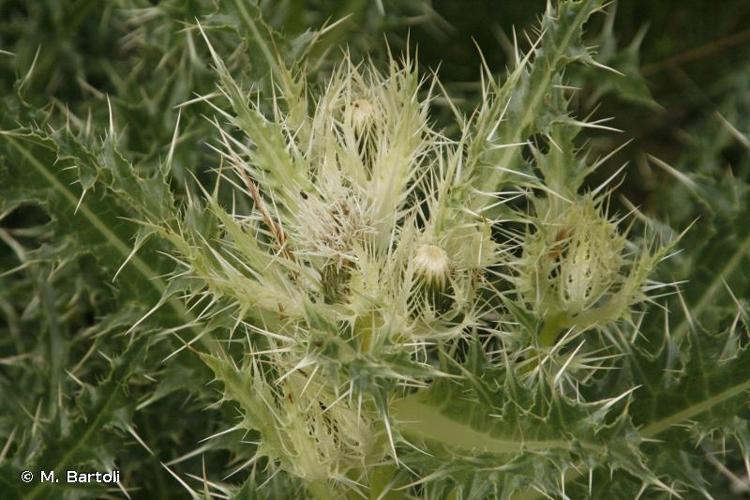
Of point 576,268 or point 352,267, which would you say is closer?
point 352,267

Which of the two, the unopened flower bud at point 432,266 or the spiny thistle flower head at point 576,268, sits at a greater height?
the unopened flower bud at point 432,266

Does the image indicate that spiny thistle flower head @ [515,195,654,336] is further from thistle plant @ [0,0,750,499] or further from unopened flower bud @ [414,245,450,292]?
unopened flower bud @ [414,245,450,292]

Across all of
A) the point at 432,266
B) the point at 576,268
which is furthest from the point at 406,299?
the point at 576,268

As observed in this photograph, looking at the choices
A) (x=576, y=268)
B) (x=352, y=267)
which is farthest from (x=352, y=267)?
(x=576, y=268)

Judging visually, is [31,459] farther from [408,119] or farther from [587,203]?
[587,203]

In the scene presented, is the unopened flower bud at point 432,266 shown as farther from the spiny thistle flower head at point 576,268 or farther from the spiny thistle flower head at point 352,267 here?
the spiny thistle flower head at point 576,268

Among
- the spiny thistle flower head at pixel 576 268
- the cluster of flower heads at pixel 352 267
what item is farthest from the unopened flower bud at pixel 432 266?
the spiny thistle flower head at pixel 576 268

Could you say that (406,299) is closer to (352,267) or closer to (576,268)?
(352,267)

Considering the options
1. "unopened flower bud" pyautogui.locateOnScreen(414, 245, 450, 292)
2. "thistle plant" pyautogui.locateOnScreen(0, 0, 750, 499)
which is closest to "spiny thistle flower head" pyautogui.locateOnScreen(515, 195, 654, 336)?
"thistle plant" pyautogui.locateOnScreen(0, 0, 750, 499)

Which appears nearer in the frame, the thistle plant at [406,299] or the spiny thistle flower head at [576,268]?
the thistle plant at [406,299]

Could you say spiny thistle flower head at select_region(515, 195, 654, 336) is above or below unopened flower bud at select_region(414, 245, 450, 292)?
below

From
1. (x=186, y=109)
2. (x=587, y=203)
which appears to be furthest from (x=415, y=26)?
(x=587, y=203)
